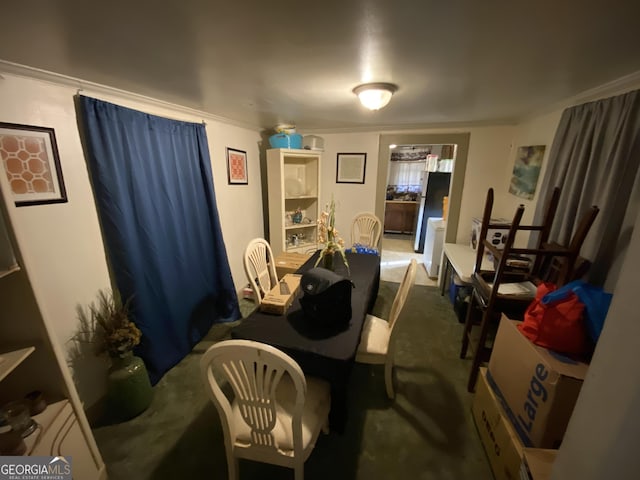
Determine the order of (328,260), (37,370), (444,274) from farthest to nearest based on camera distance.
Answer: (444,274) → (328,260) → (37,370)

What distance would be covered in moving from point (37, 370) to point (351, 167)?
332 cm

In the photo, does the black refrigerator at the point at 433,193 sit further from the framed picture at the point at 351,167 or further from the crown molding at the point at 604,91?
the crown molding at the point at 604,91

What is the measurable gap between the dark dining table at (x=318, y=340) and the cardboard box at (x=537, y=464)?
0.78m

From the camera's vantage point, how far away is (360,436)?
4.97 feet

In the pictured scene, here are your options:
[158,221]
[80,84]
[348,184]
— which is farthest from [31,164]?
[348,184]

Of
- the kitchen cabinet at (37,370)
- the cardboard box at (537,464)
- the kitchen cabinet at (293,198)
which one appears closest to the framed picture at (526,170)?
the cardboard box at (537,464)

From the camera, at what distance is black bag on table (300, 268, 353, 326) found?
1.36 metres

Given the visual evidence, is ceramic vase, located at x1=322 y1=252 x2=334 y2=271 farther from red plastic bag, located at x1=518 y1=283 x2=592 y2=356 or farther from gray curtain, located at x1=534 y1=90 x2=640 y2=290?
gray curtain, located at x1=534 y1=90 x2=640 y2=290

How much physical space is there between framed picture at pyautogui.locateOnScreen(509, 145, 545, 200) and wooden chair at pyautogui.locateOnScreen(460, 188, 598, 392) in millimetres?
744

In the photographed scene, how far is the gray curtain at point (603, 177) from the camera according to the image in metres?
1.34

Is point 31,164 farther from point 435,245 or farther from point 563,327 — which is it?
point 435,245

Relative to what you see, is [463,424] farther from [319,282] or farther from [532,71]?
[532,71]

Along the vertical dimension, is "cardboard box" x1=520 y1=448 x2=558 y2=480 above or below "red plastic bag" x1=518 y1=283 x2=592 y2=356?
below

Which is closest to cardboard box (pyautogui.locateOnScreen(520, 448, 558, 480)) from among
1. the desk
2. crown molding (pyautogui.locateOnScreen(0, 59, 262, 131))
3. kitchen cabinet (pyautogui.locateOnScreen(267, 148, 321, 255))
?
the desk
